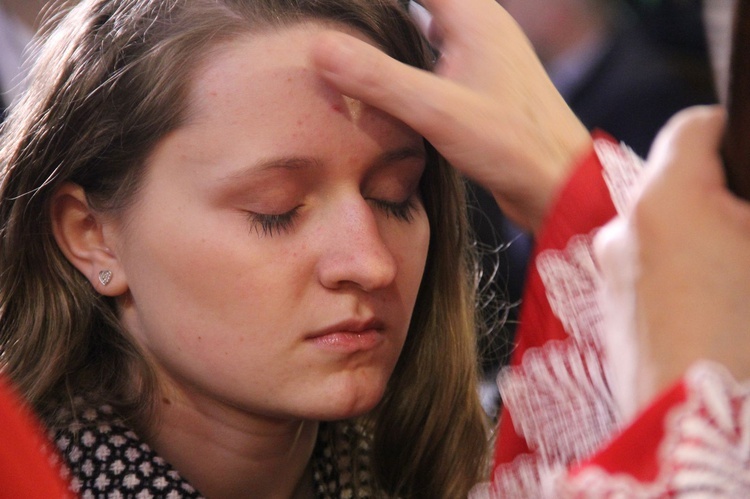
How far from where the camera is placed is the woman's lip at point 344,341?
106 centimetres

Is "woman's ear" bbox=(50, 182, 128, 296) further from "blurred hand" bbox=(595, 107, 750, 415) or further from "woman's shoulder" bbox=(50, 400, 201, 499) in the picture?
"blurred hand" bbox=(595, 107, 750, 415)

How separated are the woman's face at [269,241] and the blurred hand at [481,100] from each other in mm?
68

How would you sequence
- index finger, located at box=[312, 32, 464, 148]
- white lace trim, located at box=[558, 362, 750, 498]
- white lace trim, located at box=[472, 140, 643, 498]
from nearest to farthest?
white lace trim, located at box=[558, 362, 750, 498] → white lace trim, located at box=[472, 140, 643, 498] → index finger, located at box=[312, 32, 464, 148]

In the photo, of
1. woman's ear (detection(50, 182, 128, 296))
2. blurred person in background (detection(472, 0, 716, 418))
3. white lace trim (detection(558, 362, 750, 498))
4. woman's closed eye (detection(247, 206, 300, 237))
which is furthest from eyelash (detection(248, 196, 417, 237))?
blurred person in background (detection(472, 0, 716, 418))

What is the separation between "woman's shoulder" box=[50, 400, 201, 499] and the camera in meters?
1.08

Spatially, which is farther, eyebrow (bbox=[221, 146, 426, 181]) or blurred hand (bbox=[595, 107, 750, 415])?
eyebrow (bbox=[221, 146, 426, 181])

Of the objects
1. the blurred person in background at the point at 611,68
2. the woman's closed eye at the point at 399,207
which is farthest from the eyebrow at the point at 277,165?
the blurred person in background at the point at 611,68

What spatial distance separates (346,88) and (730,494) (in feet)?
2.11

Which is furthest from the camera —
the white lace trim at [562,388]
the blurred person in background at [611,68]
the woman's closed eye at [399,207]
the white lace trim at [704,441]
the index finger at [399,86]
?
the blurred person in background at [611,68]

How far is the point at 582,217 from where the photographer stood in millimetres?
859

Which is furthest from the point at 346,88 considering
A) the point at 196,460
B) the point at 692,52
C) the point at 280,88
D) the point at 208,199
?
the point at 692,52

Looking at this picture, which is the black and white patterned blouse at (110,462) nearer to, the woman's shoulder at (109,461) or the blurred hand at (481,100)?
the woman's shoulder at (109,461)

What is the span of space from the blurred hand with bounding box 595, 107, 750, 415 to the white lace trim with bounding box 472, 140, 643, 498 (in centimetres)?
15

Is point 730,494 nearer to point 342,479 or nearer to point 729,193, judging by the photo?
point 729,193
